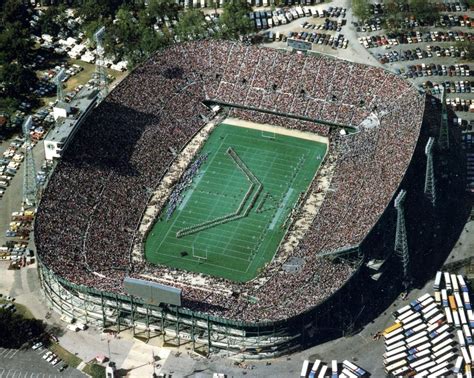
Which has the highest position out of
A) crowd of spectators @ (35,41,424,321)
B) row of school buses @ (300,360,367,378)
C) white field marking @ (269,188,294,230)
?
crowd of spectators @ (35,41,424,321)

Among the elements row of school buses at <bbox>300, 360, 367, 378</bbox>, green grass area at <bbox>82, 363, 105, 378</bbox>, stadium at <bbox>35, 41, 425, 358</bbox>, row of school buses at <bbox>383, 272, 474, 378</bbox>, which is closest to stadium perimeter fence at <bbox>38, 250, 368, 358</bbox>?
stadium at <bbox>35, 41, 425, 358</bbox>

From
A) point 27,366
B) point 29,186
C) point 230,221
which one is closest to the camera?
point 27,366

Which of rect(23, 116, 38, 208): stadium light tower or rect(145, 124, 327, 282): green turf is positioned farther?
rect(23, 116, 38, 208): stadium light tower

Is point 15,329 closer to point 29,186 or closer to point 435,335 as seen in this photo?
point 29,186

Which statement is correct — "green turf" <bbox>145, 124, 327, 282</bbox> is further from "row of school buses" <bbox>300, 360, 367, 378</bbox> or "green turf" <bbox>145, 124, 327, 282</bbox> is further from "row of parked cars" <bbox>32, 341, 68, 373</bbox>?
"row of parked cars" <bbox>32, 341, 68, 373</bbox>

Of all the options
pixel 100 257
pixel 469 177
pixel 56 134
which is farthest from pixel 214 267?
pixel 469 177

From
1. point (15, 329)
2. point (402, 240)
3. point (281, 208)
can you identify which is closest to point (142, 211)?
point (281, 208)

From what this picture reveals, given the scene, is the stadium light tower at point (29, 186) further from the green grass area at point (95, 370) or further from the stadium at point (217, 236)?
the green grass area at point (95, 370)
